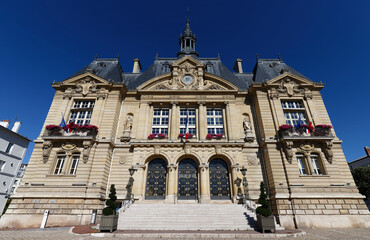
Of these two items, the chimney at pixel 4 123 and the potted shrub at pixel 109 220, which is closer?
the potted shrub at pixel 109 220

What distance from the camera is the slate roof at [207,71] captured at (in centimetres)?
2281

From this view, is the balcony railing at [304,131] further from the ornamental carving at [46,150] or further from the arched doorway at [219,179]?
the ornamental carving at [46,150]

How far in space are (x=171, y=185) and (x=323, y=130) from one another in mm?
15050

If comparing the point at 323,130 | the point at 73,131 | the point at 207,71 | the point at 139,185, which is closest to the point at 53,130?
the point at 73,131

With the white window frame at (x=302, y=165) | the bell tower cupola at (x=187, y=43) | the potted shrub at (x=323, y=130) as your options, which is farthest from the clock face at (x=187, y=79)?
the potted shrub at (x=323, y=130)

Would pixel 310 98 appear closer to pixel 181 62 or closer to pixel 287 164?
pixel 287 164

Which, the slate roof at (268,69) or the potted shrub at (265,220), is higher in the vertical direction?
the slate roof at (268,69)

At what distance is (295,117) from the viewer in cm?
1948

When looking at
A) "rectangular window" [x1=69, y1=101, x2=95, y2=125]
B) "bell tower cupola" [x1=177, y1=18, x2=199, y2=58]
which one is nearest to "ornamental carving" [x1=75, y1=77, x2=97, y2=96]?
"rectangular window" [x1=69, y1=101, x2=95, y2=125]

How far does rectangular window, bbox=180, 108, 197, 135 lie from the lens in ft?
65.6

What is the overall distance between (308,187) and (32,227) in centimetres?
2222

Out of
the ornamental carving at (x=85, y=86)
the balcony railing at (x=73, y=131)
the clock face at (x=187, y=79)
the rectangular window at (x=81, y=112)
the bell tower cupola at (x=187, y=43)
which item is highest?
the bell tower cupola at (x=187, y=43)

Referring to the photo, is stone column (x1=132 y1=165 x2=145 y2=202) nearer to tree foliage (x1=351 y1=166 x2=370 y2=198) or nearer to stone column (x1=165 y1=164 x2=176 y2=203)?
stone column (x1=165 y1=164 x2=176 y2=203)

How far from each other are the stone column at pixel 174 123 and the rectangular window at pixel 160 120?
0.92 metres
